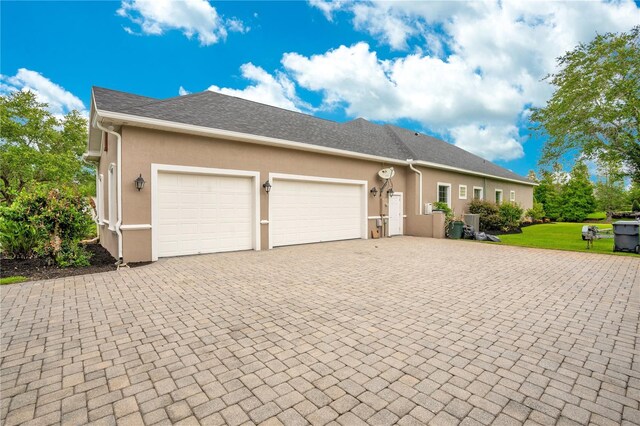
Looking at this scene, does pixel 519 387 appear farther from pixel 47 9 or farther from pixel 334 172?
pixel 47 9

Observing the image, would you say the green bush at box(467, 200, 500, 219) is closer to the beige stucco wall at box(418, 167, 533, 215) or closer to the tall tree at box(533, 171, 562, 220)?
the beige stucco wall at box(418, 167, 533, 215)

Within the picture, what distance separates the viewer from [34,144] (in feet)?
69.3

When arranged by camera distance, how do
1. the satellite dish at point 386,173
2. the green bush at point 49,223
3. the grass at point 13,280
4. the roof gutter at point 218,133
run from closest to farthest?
the grass at point 13,280 < the green bush at point 49,223 < the roof gutter at point 218,133 < the satellite dish at point 386,173

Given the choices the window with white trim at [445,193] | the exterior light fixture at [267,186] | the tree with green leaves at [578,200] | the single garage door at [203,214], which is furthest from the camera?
the tree with green leaves at [578,200]

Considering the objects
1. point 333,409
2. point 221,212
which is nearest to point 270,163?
point 221,212

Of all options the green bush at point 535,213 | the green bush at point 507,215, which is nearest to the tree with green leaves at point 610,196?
the green bush at point 535,213

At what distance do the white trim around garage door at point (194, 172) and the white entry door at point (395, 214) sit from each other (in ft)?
21.8

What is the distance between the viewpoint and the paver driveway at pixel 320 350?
2.09 metres

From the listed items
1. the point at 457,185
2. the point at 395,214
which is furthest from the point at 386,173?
the point at 457,185

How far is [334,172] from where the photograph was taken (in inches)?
445

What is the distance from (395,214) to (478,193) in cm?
804

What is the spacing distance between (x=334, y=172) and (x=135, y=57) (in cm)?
1122

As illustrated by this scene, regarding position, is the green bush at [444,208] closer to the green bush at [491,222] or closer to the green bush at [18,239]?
the green bush at [491,222]

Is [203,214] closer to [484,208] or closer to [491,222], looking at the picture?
[484,208]
